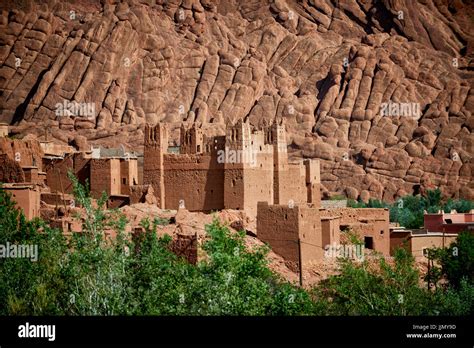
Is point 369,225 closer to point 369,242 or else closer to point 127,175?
point 369,242

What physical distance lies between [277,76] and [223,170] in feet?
139

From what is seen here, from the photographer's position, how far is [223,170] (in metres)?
44.0

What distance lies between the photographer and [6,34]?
83.0m

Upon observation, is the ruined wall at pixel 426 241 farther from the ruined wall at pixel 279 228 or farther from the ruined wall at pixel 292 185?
the ruined wall at pixel 279 228

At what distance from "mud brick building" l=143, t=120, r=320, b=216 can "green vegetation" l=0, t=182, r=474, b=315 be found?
1181cm

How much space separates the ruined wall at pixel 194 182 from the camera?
4416 centimetres

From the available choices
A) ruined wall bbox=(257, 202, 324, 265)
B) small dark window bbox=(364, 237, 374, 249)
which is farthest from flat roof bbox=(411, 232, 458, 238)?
ruined wall bbox=(257, 202, 324, 265)

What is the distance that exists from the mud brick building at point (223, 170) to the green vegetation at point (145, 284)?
38.8 feet

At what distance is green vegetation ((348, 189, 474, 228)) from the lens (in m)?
61.5

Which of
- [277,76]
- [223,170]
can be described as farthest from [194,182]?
[277,76]

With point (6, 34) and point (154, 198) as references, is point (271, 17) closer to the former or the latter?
point (6, 34)

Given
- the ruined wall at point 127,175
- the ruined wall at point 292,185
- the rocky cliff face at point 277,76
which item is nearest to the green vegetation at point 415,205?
the rocky cliff face at point 277,76

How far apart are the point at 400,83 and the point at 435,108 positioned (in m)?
3.13

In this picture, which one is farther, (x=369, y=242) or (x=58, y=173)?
(x=58, y=173)
